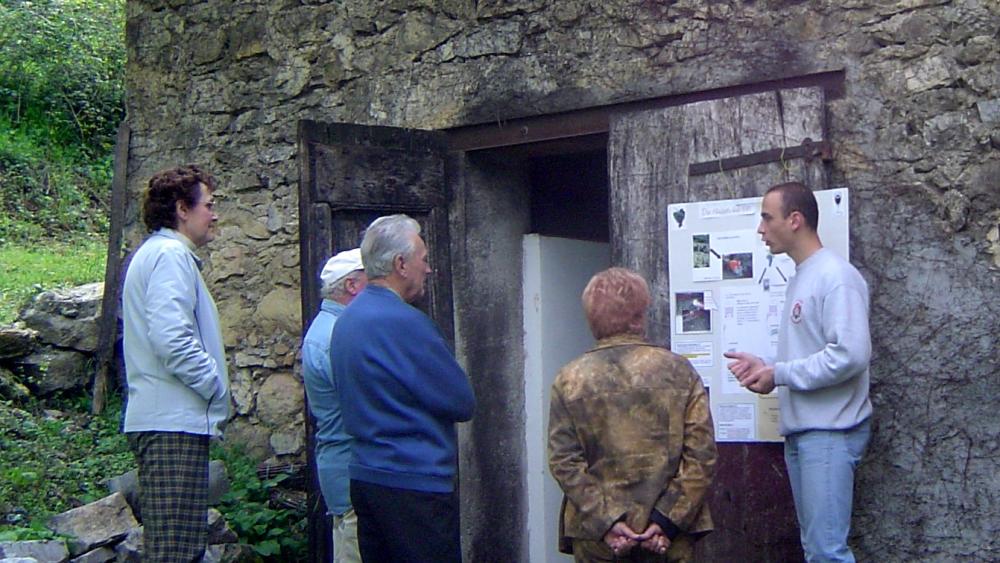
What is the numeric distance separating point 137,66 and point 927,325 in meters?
4.68

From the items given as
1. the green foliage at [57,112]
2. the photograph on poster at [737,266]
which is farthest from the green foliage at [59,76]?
the photograph on poster at [737,266]

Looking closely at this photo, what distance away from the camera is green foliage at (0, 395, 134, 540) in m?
5.61

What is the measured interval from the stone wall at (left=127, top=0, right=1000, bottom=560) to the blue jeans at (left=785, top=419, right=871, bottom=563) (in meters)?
0.54

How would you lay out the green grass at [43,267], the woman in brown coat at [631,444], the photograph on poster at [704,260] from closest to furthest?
the woman in brown coat at [631,444] < the photograph on poster at [704,260] < the green grass at [43,267]

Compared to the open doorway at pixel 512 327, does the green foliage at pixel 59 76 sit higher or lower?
higher

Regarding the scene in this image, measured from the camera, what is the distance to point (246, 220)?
646 centimetres

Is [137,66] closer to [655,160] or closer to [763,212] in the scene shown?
[655,160]

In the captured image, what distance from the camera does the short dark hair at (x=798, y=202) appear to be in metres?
4.20

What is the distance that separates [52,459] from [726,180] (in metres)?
3.73

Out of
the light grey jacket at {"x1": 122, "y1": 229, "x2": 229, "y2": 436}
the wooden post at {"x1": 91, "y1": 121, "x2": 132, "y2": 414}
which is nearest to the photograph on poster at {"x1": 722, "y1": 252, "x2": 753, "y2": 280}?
the light grey jacket at {"x1": 122, "y1": 229, "x2": 229, "y2": 436}

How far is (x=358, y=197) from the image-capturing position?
17.4 feet

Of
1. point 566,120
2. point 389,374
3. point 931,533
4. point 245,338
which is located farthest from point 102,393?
point 931,533

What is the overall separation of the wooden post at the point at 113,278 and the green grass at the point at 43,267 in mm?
1312

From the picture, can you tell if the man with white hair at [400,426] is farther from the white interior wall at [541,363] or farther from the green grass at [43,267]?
the green grass at [43,267]
